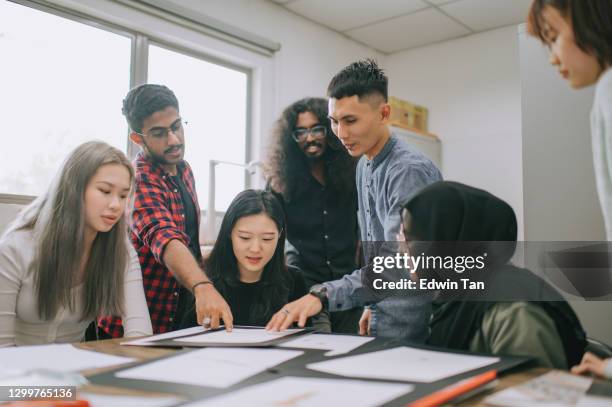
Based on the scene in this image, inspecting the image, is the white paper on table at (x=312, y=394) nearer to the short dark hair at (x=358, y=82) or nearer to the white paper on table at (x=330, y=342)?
the white paper on table at (x=330, y=342)

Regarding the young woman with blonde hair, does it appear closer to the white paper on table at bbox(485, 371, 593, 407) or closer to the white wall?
the white paper on table at bbox(485, 371, 593, 407)

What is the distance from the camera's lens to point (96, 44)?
2.49 m

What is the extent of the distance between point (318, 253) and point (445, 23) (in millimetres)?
Result: 2347

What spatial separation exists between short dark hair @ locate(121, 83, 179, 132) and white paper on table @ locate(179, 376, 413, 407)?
110 centimetres

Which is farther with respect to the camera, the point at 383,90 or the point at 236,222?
the point at 236,222

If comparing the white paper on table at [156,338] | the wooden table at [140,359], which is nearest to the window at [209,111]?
the white paper on table at [156,338]

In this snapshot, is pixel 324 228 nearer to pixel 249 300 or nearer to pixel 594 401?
pixel 249 300

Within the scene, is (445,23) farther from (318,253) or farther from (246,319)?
(246,319)

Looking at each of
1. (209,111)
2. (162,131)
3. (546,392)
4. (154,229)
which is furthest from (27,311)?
(209,111)

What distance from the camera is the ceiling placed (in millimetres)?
3174

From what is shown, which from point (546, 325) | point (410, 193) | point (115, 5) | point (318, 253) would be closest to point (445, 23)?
point (115, 5)

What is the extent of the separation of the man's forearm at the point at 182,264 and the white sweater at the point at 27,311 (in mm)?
109

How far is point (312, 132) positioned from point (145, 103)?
47 centimetres

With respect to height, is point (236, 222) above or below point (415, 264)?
above
